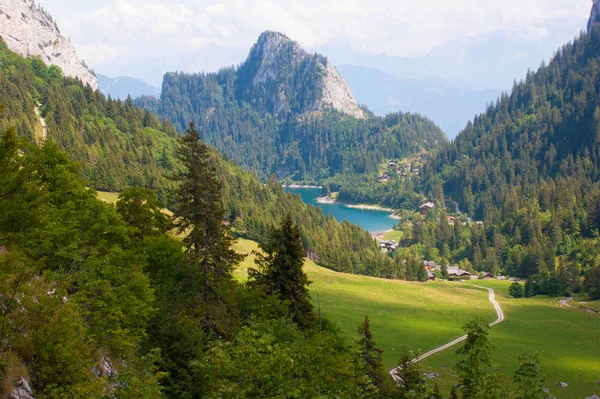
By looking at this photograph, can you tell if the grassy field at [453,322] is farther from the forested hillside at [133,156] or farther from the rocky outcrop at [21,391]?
the rocky outcrop at [21,391]

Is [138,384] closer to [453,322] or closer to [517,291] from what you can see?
[453,322]

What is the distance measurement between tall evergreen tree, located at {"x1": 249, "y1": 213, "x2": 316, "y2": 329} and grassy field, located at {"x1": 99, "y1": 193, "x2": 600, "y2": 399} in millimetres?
14455

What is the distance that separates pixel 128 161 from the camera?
13912 centimetres

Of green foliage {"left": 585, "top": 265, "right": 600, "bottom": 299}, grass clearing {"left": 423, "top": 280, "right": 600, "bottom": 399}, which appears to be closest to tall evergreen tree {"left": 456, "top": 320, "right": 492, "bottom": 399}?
grass clearing {"left": 423, "top": 280, "right": 600, "bottom": 399}

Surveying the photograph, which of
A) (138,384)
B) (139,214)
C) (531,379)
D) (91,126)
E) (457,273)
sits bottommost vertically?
(138,384)

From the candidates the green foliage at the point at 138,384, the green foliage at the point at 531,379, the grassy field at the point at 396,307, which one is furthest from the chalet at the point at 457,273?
the green foliage at the point at 138,384

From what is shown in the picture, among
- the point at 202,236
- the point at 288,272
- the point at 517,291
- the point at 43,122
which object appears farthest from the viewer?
the point at 43,122

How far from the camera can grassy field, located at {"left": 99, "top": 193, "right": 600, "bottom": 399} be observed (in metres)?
57.3

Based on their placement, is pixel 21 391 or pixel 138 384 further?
pixel 138 384

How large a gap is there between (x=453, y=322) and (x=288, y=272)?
49059 mm

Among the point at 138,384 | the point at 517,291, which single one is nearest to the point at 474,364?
the point at 138,384

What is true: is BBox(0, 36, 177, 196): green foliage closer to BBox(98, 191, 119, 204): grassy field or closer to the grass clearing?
BBox(98, 191, 119, 204): grassy field

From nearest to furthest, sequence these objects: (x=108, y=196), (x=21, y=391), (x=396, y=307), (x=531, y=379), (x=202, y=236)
Result: (x=531, y=379) → (x=21, y=391) → (x=202, y=236) → (x=396, y=307) → (x=108, y=196)

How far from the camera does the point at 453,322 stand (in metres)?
77.1
